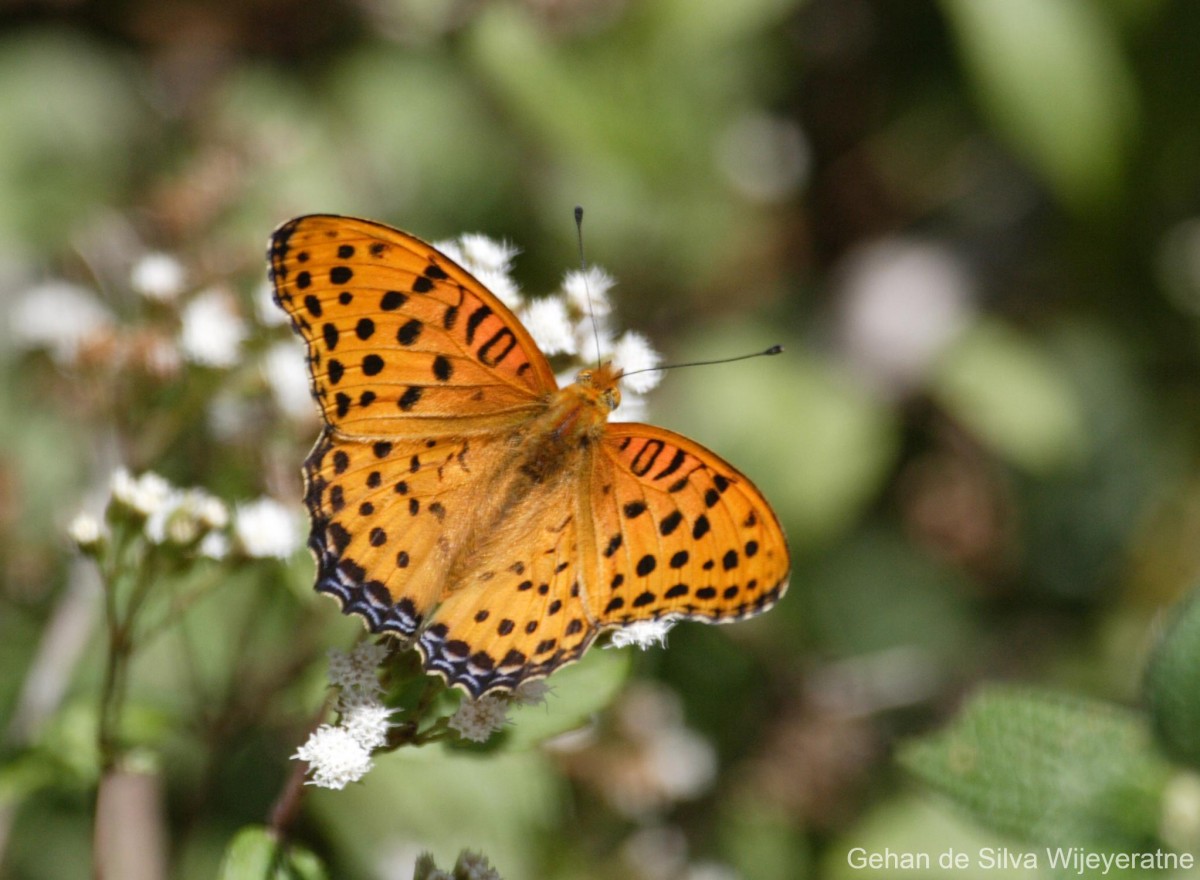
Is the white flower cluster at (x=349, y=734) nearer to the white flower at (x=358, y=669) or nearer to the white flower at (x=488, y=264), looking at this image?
the white flower at (x=358, y=669)

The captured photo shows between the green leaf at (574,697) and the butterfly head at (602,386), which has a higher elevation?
the butterfly head at (602,386)

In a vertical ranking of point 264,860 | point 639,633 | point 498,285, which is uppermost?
point 498,285

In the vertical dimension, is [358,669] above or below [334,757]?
above

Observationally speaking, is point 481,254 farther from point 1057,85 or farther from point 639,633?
point 1057,85

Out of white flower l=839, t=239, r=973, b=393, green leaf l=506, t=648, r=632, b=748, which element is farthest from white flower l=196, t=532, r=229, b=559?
white flower l=839, t=239, r=973, b=393

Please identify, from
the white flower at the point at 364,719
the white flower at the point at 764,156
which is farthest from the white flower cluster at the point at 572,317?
the white flower at the point at 764,156

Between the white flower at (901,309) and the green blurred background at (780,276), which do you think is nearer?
the green blurred background at (780,276)

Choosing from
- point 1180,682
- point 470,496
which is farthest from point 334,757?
point 1180,682

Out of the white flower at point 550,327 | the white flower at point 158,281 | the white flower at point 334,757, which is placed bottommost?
the white flower at point 334,757
